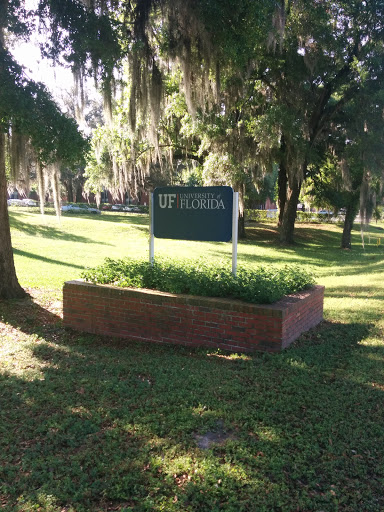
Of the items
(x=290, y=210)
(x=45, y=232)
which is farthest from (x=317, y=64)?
(x=45, y=232)

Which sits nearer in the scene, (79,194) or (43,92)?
(43,92)

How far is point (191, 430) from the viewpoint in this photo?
11.0 ft

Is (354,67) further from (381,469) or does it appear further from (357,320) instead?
(381,469)

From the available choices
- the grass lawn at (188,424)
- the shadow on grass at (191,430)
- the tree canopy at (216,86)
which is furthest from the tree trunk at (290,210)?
the shadow on grass at (191,430)

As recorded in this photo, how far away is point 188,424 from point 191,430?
6cm

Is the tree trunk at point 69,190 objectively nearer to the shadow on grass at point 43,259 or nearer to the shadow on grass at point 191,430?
the shadow on grass at point 43,259

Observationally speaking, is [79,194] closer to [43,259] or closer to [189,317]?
[43,259]

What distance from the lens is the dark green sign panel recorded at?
604cm

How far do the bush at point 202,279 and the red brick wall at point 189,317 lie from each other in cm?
16

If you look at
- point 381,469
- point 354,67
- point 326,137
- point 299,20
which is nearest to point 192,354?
point 381,469

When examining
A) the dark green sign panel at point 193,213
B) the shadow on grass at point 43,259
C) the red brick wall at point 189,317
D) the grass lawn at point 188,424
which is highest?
the dark green sign panel at point 193,213

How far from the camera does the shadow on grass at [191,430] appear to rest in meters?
2.63

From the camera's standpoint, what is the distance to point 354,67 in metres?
16.3

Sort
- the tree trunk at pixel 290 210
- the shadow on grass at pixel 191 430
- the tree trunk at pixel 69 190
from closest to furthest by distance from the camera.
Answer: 1. the shadow on grass at pixel 191 430
2. the tree trunk at pixel 290 210
3. the tree trunk at pixel 69 190
